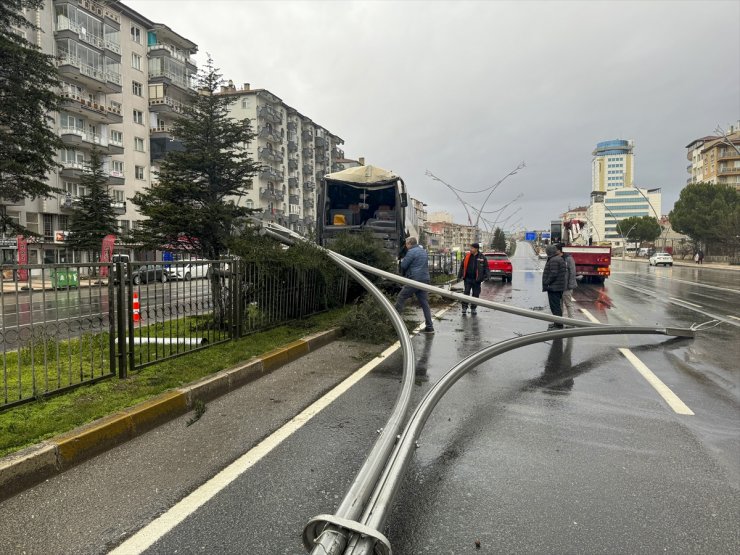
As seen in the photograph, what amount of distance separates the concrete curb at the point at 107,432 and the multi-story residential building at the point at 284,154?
5265 cm

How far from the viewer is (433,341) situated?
8719mm

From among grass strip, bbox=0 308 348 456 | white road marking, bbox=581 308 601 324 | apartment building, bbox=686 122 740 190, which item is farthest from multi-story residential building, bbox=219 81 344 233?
apartment building, bbox=686 122 740 190

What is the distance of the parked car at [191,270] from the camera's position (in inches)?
240

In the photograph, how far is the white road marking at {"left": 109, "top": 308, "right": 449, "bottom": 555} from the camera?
8.61 ft

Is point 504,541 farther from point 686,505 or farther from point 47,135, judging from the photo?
point 47,135

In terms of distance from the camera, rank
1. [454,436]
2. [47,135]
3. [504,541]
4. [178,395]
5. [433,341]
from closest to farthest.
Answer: [504,541], [454,436], [178,395], [433,341], [47,135]

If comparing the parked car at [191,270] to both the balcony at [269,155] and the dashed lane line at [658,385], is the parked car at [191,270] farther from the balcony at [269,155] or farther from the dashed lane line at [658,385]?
the balcony at [269,155]

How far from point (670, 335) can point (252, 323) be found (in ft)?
24.6

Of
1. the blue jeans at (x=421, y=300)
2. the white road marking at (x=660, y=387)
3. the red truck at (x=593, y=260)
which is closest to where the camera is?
the white road marking at (x=660, y=387)

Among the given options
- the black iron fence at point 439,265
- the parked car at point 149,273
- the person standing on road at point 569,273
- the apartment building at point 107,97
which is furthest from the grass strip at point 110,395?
the apartment building at point 107,97

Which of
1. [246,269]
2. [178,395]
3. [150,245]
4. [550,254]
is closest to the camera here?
[178,395]

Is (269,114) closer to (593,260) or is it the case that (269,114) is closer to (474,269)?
(593,260)

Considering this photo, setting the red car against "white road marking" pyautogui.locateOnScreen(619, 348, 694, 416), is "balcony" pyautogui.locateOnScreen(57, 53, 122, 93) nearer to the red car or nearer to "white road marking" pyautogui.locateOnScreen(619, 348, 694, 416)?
the red car

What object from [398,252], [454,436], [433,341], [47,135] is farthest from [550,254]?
[47,135]
